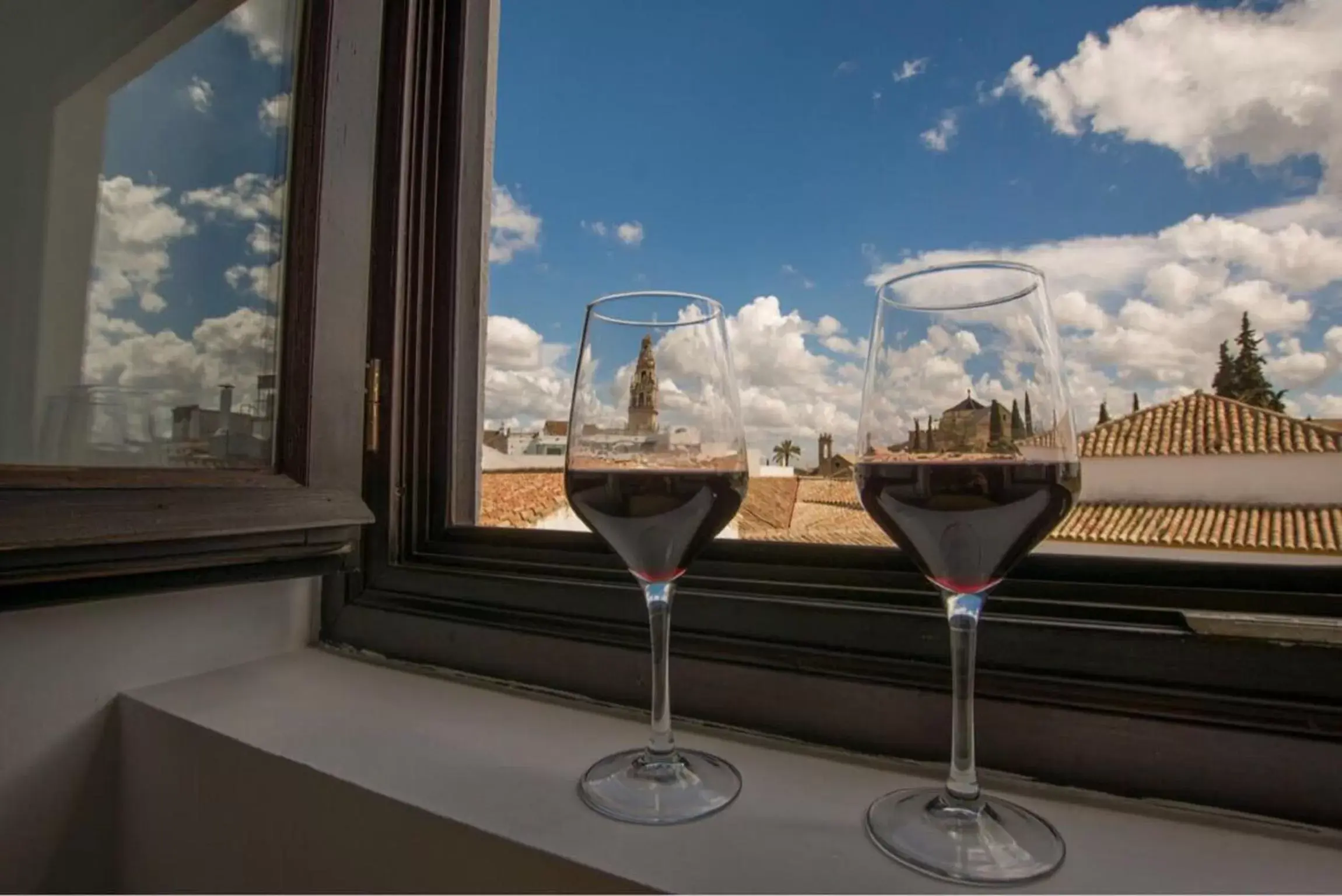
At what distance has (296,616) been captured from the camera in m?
0.85

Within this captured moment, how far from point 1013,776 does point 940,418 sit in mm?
279

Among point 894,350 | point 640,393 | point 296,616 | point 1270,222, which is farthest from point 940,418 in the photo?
point 296,616

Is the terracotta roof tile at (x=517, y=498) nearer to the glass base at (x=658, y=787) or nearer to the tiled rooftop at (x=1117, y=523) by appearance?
the tiled rooftop at (x=1117, y=523)

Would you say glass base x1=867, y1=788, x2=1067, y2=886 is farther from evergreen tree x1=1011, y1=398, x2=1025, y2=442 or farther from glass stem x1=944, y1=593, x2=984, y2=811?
evergreen tree x1=1011, y1=398, x2=1025, y2=442

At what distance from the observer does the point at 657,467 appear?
0.47 meters

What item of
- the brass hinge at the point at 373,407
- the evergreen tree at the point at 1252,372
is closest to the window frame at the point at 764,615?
the brass hinge at the point at 373,407

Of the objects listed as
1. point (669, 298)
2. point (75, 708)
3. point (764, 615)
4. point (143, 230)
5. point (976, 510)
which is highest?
point (143, 230)

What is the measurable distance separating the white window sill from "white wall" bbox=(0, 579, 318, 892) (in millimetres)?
25

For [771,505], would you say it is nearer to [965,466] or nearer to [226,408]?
[965,466]

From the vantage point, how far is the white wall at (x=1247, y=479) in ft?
1.55

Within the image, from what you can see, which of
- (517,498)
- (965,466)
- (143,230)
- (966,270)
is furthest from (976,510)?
(143,230)

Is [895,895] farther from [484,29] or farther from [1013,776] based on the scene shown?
[484,29]

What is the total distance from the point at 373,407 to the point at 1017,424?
72cm

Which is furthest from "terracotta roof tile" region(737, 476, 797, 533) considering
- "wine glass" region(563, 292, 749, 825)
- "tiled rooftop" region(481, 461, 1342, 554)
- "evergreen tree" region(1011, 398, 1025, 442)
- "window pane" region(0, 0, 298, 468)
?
"window pane" region(0, 0, 298, 468)
